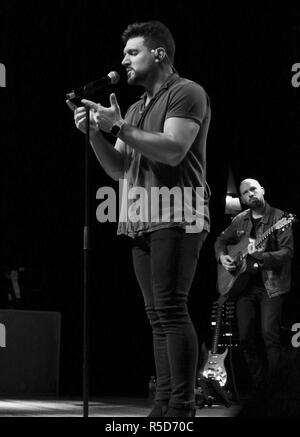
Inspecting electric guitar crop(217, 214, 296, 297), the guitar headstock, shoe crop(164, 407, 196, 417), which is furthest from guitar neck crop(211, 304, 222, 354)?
shoe crop(164, 407, 196, 417)

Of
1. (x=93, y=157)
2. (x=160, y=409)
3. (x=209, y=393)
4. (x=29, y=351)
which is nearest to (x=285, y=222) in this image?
(x=209, y=393)

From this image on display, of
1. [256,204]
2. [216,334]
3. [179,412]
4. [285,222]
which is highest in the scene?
[256,204]

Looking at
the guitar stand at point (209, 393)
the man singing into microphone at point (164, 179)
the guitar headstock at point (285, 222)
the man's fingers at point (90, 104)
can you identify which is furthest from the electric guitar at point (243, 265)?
the man's fingers at point (90, 104)

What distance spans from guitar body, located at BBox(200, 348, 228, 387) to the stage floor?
0.17 meters

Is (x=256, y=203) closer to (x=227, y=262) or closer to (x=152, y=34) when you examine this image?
(x=227, y=262)

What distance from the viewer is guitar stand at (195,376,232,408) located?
4352 mm

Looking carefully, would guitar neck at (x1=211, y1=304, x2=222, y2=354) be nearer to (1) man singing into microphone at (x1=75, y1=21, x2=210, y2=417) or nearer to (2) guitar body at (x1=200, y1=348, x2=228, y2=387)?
(2) guitar body at (x1=200, y1=348, x2=228, y2=387)

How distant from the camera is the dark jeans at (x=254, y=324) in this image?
14.6 feet

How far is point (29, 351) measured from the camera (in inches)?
209

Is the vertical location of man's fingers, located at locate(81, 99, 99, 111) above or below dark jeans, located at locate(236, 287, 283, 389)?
above

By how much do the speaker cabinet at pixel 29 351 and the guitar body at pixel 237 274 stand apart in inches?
52.4

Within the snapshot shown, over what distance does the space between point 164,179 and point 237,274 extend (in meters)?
2.31

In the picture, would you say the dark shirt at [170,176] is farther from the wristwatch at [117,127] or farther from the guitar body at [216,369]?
the guitar body at [216,369]

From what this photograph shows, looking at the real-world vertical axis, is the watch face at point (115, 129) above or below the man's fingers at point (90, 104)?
below
